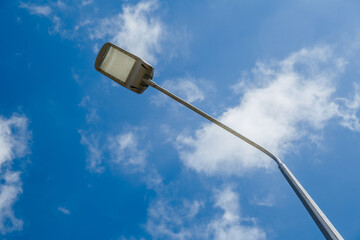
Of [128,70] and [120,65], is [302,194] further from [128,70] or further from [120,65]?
[120,65]

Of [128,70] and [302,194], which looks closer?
[302,194]

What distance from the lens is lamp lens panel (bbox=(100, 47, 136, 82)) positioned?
12.0 ft

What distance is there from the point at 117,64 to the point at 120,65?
0.05m

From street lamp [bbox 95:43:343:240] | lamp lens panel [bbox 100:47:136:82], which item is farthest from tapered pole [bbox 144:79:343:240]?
lamp lens panel [bbox 100:47:136:82]

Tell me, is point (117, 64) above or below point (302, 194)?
above

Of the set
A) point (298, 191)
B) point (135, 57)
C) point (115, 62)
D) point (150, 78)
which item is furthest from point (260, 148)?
point (115, 62)

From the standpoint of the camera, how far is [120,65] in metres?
3.70

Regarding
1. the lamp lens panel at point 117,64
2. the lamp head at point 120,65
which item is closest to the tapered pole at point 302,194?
the lamp head at point 120,65

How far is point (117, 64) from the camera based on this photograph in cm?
370

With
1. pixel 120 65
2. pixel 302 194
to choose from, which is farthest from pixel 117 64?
pixel 302 194

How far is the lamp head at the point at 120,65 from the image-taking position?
12.0ft

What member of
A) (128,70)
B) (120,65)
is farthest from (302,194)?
(120,65)

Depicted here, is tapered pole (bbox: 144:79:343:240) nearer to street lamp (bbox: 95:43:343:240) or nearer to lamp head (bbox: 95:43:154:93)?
street lamp (bbox: 95:43:343:240)

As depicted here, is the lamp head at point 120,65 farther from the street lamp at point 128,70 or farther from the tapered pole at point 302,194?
the tapered pole at point 302,194
